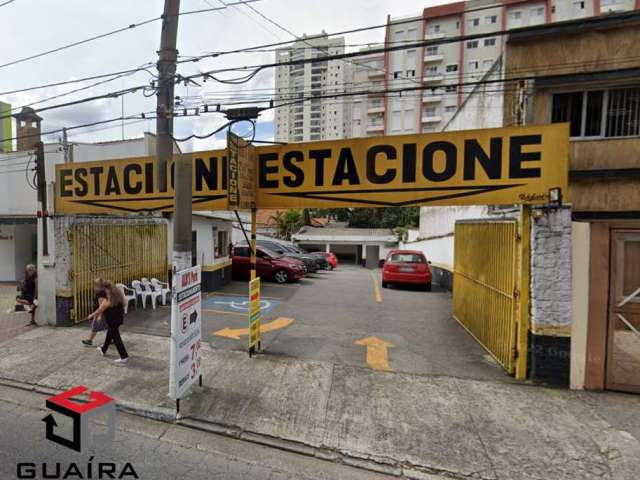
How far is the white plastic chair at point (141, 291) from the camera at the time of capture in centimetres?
891

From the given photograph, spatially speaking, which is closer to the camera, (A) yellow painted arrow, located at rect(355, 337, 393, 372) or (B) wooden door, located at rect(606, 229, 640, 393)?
(B) wooden door, located at rect(606, 229, 640, 393)

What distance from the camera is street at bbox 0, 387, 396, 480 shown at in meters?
3.16

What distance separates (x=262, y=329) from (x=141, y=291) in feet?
12.8

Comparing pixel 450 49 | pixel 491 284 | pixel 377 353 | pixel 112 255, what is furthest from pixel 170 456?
pixel 450 49

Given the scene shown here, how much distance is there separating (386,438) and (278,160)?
14.1 ft

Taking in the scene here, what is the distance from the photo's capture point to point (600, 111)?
26.2ft

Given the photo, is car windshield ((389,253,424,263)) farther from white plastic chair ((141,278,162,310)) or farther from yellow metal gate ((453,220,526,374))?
white plastic chair ((141,278,162,310))

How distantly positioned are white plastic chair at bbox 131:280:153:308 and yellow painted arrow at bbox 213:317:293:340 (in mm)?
3147

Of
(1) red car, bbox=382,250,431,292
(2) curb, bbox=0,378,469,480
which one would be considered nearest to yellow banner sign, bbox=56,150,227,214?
(2) curb, bbox=0,378,469,480

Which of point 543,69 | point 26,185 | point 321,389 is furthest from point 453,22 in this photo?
point 321,389

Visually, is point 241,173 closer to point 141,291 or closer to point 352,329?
point 352,329

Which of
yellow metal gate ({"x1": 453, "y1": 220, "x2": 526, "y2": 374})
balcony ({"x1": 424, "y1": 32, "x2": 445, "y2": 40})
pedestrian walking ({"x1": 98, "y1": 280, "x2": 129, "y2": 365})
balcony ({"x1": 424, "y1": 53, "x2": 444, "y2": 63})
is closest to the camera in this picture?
yellow metal gate ({"x1": 453, "y1": 220, "x2": 526, "y2": 374})

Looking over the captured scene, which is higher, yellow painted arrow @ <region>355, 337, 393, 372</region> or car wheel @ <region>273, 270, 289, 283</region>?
car wheel @ <region>273, 270, 289, 283</region>

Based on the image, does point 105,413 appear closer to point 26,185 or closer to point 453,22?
point 26,185
